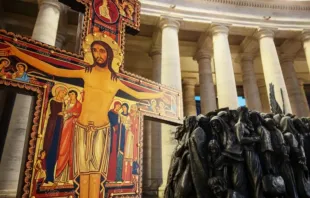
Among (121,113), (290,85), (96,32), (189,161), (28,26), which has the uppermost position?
(28,26)

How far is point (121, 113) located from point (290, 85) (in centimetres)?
1552

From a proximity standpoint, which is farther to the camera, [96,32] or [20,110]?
[20,110]

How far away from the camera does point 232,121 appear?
372 centimetres

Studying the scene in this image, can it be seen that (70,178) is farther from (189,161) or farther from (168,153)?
(168,153)

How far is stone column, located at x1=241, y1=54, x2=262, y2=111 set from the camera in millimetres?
15688

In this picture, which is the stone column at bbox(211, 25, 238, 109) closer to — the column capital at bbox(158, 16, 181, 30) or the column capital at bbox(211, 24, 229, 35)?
the column capital at bbox(211, 24, 229, 35)

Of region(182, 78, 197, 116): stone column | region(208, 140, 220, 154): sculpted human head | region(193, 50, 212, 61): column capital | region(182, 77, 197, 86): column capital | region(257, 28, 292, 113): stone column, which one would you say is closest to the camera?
region(208, 140, 220, 154): sculpted human head

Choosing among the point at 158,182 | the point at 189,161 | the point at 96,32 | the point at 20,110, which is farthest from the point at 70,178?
the point at 158,182

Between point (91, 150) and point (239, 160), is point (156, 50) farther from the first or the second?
point (239, 160)

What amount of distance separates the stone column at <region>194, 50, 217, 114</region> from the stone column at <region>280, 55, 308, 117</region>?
622cm

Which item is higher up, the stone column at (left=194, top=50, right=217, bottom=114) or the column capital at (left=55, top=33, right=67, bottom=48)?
the column capital at (left=55, top=33, right=67, bottom=48)

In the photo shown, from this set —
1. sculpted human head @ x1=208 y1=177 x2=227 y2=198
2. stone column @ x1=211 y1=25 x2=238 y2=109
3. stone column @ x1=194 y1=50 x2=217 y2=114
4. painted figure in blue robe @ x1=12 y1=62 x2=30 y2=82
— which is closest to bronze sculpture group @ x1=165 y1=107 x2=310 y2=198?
sculpted human head @ x1=208 y1=177 x2=227 y2=198

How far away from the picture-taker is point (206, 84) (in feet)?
50.2

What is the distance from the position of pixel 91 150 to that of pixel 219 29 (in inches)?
471
